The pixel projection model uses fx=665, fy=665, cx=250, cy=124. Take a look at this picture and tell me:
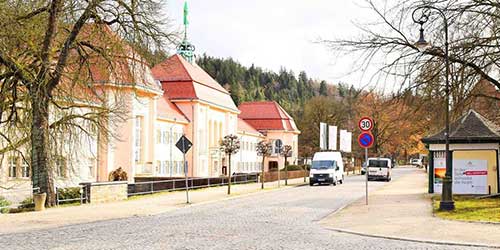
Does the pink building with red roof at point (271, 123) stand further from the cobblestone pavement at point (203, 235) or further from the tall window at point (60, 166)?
the cobblestone pavement at point (203, 235)

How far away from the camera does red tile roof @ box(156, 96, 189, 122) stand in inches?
2343

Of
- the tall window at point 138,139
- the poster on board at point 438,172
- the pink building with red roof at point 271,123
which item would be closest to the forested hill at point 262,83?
the pink building with red roof at point 271,123

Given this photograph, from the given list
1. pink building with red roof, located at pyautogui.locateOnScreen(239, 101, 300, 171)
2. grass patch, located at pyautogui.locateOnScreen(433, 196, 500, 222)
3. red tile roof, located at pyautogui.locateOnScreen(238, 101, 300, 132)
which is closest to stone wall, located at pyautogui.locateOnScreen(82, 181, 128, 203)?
grass patch, located at pyautogui.locateOnScreen(433, 196, 500, 222)

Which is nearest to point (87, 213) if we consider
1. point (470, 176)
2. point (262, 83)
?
point (470, 176)

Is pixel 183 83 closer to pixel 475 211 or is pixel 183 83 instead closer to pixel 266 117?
pixel 266 117

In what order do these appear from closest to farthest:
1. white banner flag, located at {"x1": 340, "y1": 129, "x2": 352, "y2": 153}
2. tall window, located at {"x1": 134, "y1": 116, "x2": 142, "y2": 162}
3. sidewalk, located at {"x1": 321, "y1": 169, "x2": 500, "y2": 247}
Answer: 1. sidewalk, located at {"x1": 321, "y1": 169, "x2": 500, "y2": 247}
2. tall window, located at {"x1": 134, "y1": 116, "x2": 142, "y2": 162}
3. white banner flag, located at {"x1": 340, "y1": 129, "x2": 352, "y2": 153}

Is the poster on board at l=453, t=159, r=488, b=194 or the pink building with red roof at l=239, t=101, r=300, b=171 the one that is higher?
the pink building with red roof at l=239, t=101, r=300, b=171

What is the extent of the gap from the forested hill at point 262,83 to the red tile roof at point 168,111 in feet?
194

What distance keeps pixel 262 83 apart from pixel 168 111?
113523mm

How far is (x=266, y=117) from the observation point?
99625 mm

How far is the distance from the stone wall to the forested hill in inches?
3655

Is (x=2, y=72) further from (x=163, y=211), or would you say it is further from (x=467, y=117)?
(x=467, y=117)

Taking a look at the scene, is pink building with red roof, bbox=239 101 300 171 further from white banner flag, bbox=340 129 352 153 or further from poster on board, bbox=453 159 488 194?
poster on board, bbox=453 159 488 194

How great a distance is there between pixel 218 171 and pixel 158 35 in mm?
47588
